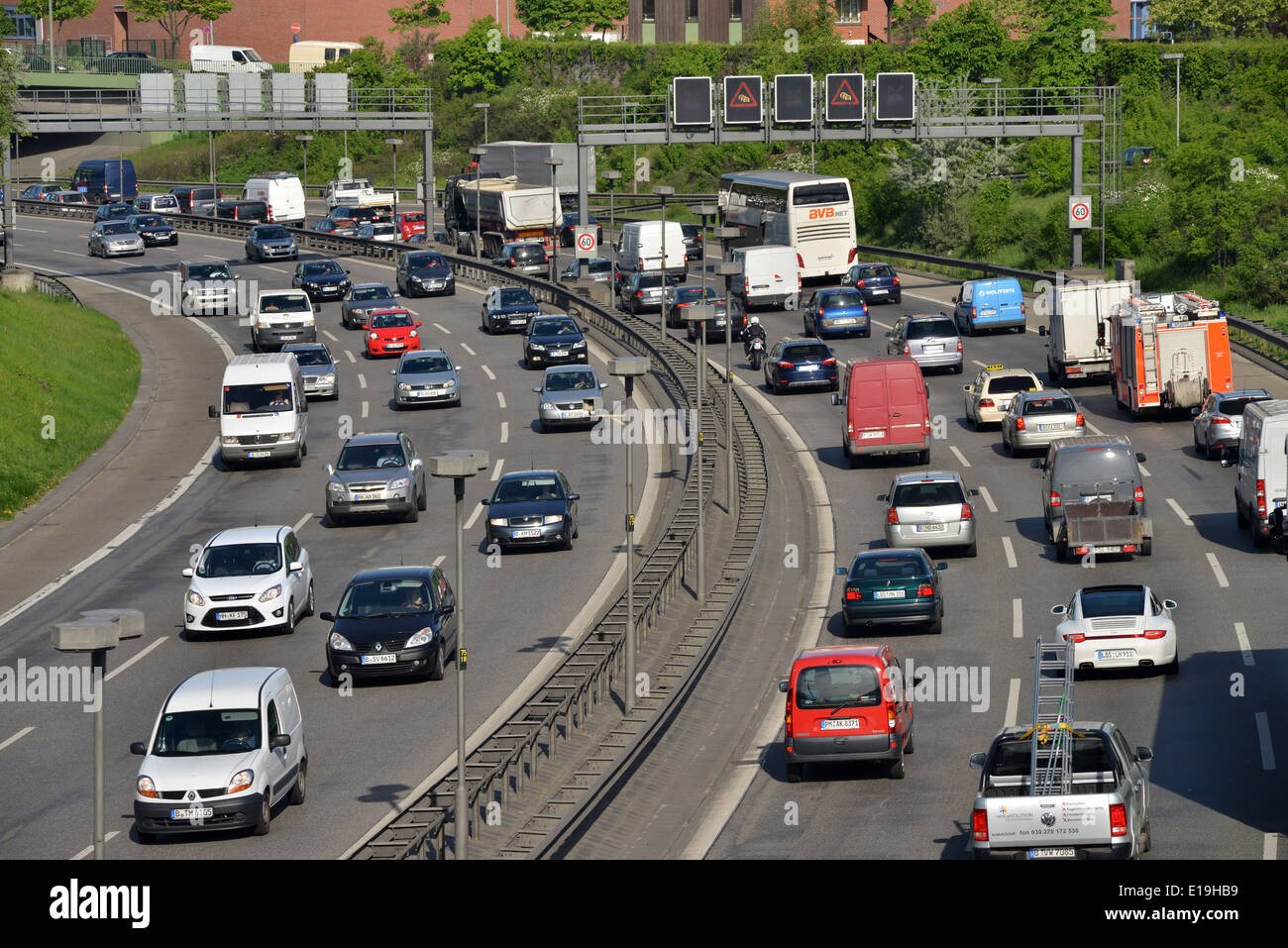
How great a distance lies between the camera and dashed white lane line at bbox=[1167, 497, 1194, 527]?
3719 cm

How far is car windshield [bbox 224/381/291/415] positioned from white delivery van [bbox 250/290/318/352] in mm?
15248

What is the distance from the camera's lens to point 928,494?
3528cm

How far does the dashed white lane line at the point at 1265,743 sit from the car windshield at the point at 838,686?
15.7 ft

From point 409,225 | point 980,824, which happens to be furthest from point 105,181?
point 980,824

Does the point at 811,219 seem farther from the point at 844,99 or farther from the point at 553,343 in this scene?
the point at 553,343

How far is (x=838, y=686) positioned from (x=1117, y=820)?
6.16 m

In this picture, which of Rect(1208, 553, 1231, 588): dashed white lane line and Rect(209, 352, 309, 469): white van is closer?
Rect(1208, 553, 1231, 588): dashed white lane line

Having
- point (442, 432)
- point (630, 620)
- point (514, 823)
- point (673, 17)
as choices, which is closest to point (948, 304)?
point (442, 432)

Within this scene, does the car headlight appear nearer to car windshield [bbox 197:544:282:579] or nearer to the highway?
the highway

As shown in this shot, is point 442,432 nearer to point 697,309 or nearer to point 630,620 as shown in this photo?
point 697,309

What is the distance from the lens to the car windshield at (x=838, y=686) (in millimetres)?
23406

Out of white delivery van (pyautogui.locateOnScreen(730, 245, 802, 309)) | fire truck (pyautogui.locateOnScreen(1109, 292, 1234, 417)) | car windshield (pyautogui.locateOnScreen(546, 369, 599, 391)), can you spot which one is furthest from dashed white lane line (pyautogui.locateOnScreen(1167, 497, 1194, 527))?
white delivery van (pyautogui.locateOnScreen(730, 245, 802, 309))

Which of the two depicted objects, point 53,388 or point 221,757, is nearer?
point 221,757

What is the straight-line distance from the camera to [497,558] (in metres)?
36.7
